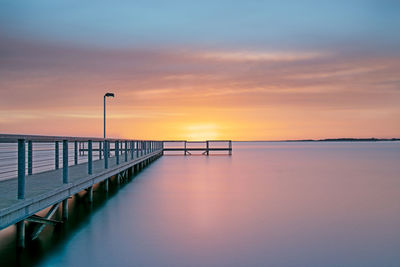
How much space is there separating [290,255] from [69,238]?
11.8ft

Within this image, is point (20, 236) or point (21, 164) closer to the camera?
point (21, 164)

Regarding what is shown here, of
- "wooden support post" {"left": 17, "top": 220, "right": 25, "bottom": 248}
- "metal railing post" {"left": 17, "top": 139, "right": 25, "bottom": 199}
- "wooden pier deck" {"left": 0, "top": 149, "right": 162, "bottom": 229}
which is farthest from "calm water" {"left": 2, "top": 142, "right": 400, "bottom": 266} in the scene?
"metal railing post" {"left": 17, "top": 139, "right": 25, "bottom": 199}

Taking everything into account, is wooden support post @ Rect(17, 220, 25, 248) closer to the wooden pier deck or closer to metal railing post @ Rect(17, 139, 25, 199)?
the wooden pier deck

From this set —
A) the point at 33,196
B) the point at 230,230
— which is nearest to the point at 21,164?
the point at 33,196

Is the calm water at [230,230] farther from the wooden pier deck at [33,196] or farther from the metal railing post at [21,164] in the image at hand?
the metal railing post at [21,164]

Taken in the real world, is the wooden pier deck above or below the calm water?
above

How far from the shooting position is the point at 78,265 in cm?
498

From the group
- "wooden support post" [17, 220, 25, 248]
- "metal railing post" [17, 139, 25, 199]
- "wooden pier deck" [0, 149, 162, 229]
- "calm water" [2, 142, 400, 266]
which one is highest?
"metal railing post" [17, 139, 25, 199]

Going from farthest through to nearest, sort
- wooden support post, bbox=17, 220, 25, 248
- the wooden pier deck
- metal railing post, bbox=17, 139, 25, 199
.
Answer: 1. wooden support post, bbox=17, 220, 25, 248
2. metal railing post, bbox=17, 139, 25, 199
3. the wooden pier deck

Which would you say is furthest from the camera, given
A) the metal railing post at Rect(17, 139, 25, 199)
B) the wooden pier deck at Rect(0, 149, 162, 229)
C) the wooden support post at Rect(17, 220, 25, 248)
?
the wooden support post at Rect(17, 220, 25, 248)

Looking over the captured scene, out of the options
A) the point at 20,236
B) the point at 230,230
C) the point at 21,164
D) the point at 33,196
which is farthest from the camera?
the point at 230,230

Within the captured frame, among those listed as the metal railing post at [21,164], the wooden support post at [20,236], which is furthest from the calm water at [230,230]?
the metal railing post at [21,164]

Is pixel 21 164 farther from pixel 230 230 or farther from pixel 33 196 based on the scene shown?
pixel 230 230

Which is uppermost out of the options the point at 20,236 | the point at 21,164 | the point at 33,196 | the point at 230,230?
the point at 21,164
